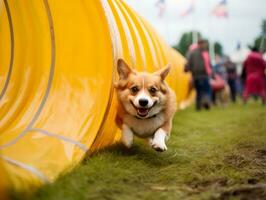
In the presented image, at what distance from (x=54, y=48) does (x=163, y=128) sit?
1.98 meters

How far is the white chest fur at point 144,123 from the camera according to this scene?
18.0ft

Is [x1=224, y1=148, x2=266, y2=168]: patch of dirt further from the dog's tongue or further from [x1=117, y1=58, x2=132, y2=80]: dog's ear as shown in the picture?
[x1=117, y1=58, x2=132, y2=80]: dog's ear

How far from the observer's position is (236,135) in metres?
7.65

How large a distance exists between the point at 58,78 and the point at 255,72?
32.8ft

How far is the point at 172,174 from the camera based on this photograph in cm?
486

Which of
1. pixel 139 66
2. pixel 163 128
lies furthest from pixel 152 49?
pixel 163 128

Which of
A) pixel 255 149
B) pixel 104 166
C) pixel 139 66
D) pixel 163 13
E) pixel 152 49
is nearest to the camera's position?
pixel 104 166

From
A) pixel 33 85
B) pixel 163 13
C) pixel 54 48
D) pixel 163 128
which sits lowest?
pixel 163 128

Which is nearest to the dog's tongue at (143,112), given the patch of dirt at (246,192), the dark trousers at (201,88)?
the patch of dirt at (246,192)

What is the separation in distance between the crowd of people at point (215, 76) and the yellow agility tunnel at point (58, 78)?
5912 millimetres

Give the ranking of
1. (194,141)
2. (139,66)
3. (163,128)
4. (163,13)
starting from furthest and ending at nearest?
(163,13)
(194,141)
(139,66)
(163,128)

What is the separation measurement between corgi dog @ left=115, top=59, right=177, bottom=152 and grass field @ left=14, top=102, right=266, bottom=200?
0.83ft

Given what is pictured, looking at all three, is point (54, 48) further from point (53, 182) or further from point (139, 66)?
point (53, 182)

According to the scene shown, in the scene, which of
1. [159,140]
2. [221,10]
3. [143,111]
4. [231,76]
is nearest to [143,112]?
[143,111]
